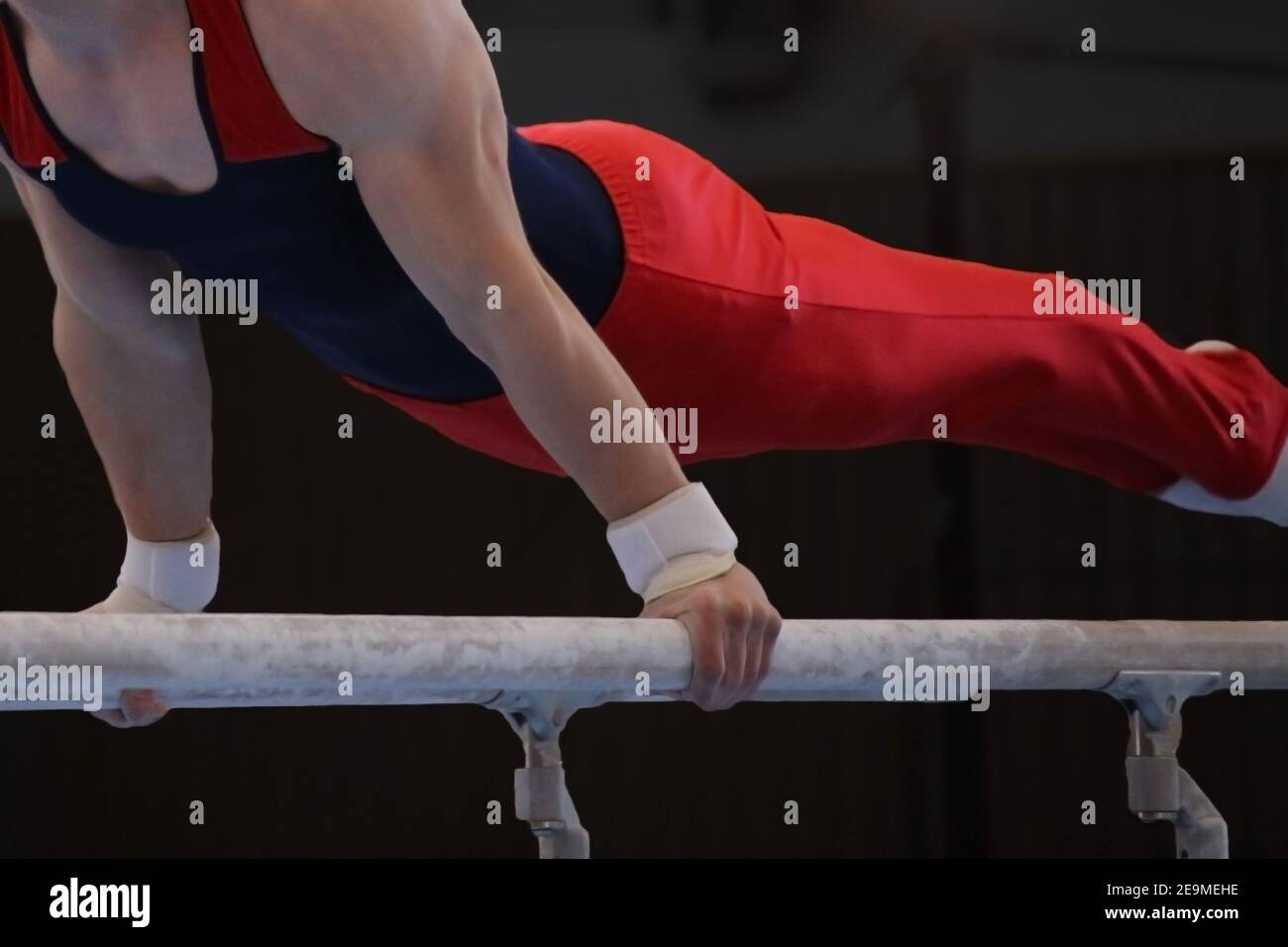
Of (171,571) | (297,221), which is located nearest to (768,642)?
(297,221)

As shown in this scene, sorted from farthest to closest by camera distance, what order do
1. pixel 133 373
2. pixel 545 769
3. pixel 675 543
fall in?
pixel 133 373 → pixel 545 769 → pixel 675 543

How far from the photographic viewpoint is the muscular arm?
4.22 ft

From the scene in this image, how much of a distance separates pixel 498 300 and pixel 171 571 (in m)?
0.62

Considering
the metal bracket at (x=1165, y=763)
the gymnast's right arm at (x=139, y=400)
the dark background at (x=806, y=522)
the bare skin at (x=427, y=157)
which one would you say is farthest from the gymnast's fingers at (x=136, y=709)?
the dark background at (x=806, y=522)

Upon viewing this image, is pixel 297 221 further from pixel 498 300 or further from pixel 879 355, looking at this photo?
pixel 879 355

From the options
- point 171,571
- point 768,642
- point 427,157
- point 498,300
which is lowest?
point 768,642

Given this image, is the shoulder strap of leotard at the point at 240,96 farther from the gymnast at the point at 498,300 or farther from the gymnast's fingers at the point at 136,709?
the gymnast's fingers at the point at 136,709

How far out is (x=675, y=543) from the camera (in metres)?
1.39

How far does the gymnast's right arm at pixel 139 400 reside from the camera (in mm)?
1622

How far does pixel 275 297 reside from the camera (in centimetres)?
160
